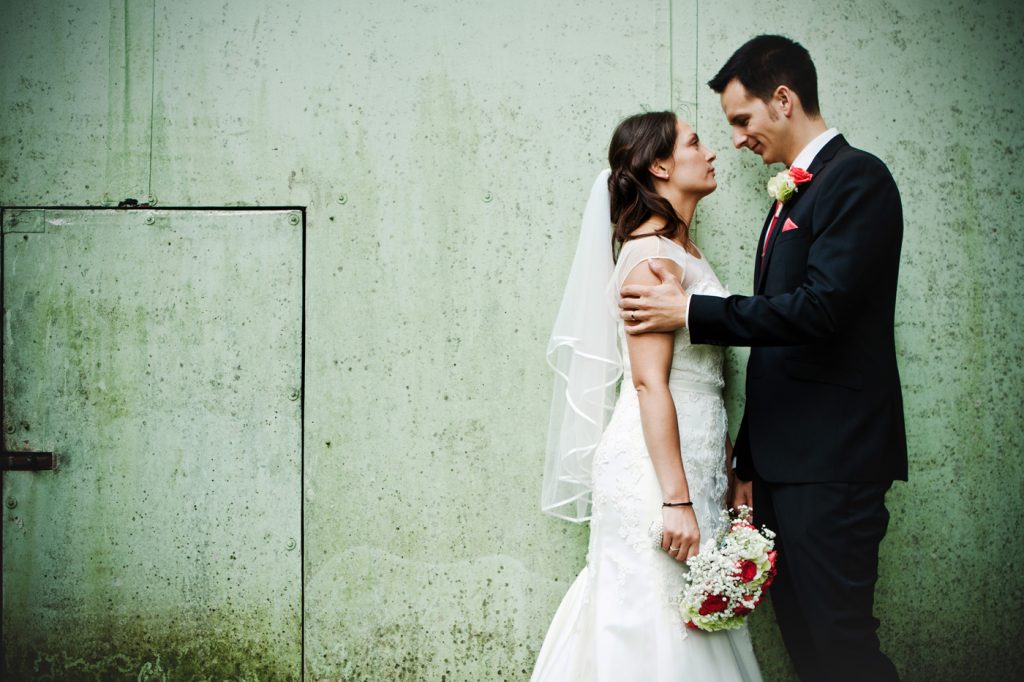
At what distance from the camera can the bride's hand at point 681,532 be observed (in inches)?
90.5

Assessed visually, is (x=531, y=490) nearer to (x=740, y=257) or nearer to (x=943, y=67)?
(x=740, y=257)

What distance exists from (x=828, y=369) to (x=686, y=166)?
861mm

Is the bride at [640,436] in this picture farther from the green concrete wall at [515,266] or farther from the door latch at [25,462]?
the door latch at [25,462]

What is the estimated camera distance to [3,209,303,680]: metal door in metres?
3.17

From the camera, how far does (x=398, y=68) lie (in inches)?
124

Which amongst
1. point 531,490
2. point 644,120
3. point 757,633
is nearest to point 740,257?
point 644,120

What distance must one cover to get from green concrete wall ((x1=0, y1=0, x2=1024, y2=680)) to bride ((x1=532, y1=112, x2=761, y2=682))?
1.48ft

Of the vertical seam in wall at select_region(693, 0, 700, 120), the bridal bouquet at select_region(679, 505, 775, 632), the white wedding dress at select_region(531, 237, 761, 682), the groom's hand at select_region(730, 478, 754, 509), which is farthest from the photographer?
the vertical seam in wall at select_region(693, 0, 700, 120)

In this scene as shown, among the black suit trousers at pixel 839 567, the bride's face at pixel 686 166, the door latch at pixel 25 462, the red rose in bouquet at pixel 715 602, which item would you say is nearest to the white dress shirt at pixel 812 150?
the bride's face at pixel 686 166

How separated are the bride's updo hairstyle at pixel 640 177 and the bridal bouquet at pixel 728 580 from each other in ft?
3.50

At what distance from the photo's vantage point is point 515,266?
312 cm

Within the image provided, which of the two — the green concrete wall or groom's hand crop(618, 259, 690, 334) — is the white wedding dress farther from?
the green concrete wall

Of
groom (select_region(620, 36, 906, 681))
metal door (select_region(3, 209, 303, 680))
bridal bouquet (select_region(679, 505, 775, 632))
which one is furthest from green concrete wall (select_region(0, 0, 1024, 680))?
bridal bouquet (select_region(679, 505, 775, 632))

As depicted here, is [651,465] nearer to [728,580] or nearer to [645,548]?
[645,548]
